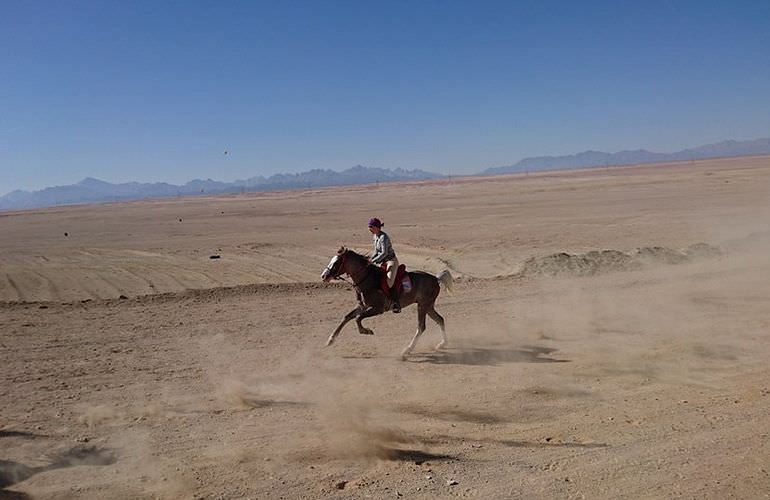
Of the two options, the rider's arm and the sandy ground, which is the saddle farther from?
the sandy ground

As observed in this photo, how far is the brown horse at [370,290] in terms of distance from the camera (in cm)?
1156

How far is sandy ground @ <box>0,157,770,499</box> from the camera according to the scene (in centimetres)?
643

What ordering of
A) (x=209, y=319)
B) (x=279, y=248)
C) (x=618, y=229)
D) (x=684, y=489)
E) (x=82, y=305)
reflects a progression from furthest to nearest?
1. (x=618, y=229)
2. (x=279, y=248)
3. (x=82, y=305)
4. (x=209, y=319)
5. (x=684, y=489)

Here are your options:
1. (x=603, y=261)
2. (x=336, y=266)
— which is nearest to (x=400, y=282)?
(x=336, y=266)

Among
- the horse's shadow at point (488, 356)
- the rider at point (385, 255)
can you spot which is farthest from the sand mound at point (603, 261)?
the rider at point (385, 255)

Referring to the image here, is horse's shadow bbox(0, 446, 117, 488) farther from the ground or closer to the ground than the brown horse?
closer to the ground

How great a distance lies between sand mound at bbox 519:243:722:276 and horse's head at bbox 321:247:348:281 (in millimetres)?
10325

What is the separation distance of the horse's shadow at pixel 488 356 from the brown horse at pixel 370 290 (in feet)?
1.24

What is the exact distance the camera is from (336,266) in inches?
452

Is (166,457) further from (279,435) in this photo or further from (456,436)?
(456,436)

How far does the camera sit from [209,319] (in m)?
14.5

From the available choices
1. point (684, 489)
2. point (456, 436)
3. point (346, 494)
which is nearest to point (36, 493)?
point (346, 494)

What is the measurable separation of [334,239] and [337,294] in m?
17.7

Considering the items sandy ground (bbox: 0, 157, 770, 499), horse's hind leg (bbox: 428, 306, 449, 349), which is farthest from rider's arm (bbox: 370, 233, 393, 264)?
sandy ground (bbox: 0, 157, 770, 499)
